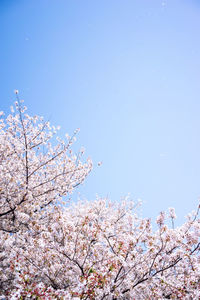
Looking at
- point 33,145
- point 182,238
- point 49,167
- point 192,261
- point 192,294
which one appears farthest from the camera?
point 49,167

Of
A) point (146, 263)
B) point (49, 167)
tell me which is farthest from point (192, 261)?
point (49, 167)

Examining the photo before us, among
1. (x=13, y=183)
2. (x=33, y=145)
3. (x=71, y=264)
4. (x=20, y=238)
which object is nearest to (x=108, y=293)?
(x=71, y=264)

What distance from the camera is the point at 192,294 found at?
4.69 metres

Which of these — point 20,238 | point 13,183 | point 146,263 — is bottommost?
A: point 146,263

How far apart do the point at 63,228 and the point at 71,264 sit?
1349mm

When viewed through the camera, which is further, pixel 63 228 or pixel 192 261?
pixel 63 228

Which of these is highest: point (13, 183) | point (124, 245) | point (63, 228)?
point (13, 183)

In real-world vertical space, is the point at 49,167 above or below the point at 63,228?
above

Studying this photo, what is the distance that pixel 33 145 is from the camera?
32.1ft

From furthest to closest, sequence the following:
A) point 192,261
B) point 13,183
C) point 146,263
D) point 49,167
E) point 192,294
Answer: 1. point 49,167
2. point 13,183
3. point 146,263
4. point 192,261
5. point 192,294

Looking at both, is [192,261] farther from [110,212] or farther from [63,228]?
[110,212]

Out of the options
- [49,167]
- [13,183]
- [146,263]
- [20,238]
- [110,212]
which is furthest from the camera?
[110,212]

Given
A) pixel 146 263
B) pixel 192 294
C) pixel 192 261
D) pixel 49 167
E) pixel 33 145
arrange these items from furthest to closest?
pixel 49 167, pixel 33 145, pixel 146 263, pixel 192 261, pixel 192 294

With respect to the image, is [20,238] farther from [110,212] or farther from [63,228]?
[110,212]
